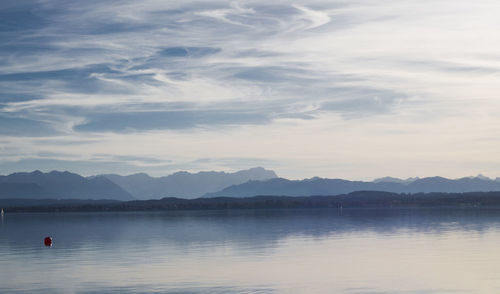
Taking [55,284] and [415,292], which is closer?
[415,292]

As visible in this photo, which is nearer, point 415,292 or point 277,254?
point 415,292

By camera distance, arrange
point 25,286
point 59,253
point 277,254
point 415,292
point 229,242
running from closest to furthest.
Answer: point 415,292 < point 25,286 < point 277,254 < point 59,253 < point 229,242

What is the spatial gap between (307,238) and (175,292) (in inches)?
1369

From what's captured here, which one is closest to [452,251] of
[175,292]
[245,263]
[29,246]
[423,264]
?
[423,264]

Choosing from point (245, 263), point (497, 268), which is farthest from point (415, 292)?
point (245, 263)

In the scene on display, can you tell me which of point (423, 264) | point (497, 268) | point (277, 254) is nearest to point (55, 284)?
point (277, 254)

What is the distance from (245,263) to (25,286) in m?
14.1

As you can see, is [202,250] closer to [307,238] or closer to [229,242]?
[229,242]

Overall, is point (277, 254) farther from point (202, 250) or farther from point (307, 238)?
point (307, 238)

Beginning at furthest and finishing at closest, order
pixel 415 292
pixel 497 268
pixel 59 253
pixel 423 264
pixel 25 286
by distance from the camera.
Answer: pixel 59 253
pixel 423 264
pixel 497 268
pixel 25 286
pixel 415 292

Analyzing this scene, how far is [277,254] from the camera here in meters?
50.5

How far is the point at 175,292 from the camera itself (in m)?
33.3

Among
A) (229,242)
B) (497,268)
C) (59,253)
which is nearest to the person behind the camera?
(497,268)

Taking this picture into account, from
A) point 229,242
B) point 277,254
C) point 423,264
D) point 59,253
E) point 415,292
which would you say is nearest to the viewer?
point 415,292
